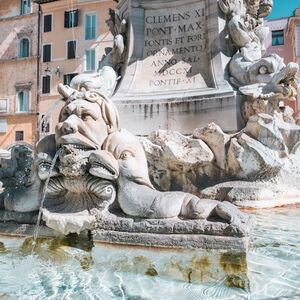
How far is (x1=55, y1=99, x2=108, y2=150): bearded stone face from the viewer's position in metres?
2.85

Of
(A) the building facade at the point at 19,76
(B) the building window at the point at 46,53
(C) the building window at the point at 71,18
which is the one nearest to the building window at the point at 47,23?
(A) the building facade at the point at 19,76

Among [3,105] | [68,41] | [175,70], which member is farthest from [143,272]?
[3,105]

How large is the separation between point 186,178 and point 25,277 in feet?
7.84

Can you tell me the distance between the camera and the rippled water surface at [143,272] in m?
2.07

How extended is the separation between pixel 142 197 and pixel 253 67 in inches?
104

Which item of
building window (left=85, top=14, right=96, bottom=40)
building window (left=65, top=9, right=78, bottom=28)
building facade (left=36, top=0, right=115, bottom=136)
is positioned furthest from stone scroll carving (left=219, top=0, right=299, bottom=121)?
building window (left=65, top=9, right=78, bottom=28)

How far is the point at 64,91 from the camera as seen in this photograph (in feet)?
11.4

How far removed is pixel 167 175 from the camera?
175 inches

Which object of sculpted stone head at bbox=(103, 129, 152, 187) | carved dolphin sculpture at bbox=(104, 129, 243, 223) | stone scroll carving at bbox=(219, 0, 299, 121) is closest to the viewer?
carved dolphin sculpture at bbox=(104, 129, 243, 223)

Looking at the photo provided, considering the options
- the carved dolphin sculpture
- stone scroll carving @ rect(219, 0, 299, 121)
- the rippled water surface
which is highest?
stone scroll carving @ rect(219, 0, 299, 121)

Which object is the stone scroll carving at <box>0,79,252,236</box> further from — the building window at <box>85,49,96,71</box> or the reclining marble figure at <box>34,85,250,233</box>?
the building window at <box>85,49,96,71</box>

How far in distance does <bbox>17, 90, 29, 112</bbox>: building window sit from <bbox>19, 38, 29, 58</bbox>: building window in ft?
9.39

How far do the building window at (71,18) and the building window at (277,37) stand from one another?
14364mm

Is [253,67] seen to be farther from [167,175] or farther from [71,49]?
[71,49]
